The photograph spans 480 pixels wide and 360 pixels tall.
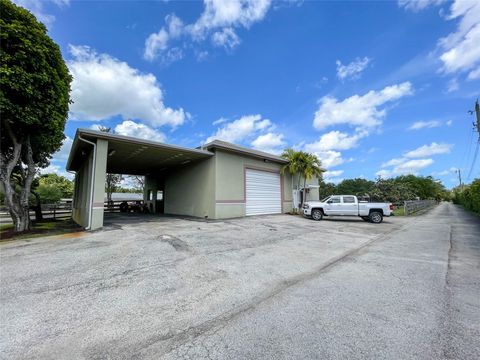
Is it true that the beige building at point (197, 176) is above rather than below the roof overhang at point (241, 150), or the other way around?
below

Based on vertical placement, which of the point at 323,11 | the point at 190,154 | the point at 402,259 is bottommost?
the point at 402,259

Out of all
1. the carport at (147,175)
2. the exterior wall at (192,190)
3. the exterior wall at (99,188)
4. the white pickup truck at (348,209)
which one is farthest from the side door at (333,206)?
the exterior wall at (99,188)

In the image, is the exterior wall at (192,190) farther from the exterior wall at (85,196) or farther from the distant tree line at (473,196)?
the distant tree line at (473,196)

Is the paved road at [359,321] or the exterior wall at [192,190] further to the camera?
the exterior wall at [192,190]

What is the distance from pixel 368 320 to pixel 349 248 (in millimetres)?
4705

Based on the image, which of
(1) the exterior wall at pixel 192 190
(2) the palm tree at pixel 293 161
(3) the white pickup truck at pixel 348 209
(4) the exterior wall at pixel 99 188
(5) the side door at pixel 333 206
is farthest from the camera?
(2) the palm tree at pixel 293 161

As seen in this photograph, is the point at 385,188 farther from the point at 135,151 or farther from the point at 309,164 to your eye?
the point at 135,151

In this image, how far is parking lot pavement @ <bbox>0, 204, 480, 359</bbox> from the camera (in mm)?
2525

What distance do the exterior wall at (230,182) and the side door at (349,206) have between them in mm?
6447

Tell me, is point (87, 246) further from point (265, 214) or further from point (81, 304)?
point (265, 214)

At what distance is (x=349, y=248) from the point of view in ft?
24.1

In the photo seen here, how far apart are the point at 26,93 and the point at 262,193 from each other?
13662mm

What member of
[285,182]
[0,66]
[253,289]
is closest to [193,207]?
[285,182]

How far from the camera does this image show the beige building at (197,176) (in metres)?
10.1
